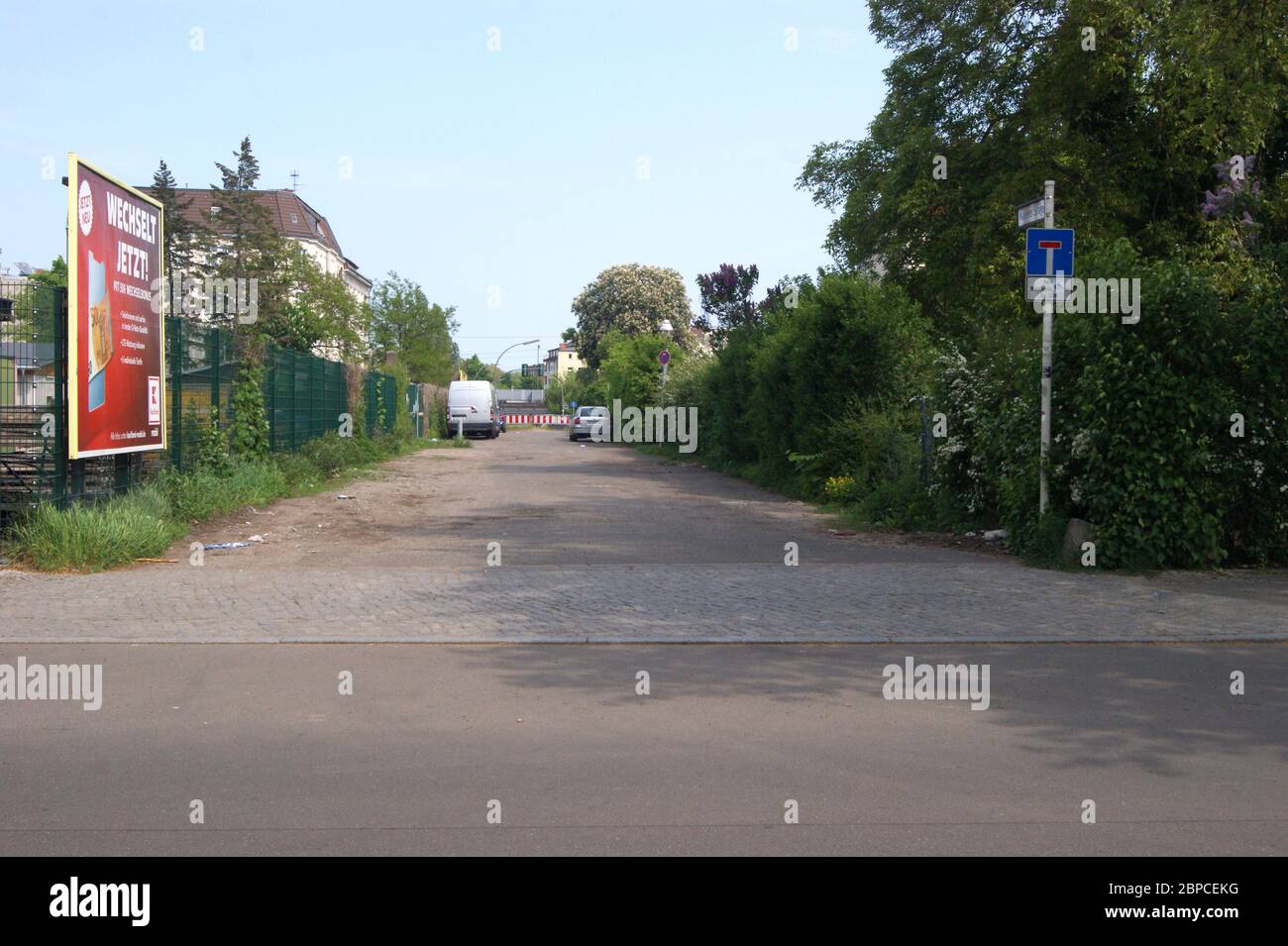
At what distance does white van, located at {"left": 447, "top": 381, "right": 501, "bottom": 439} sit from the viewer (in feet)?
171

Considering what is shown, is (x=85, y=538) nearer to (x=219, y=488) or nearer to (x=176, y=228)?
(x=219, y=488)

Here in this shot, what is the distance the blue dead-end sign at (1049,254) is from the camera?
12172 millimetres

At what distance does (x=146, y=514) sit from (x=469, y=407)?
39805mm

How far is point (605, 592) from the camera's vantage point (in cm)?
1046

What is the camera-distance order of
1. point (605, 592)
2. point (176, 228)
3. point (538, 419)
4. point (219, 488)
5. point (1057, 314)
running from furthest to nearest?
point (538, 419) → point (176, 228) → point (219, 488) → point (1057, 314) → point (605, 592)

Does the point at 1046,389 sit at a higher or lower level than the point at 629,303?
lower

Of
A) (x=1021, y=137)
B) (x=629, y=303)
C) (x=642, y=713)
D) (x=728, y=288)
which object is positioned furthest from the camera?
(x=629, y=303)

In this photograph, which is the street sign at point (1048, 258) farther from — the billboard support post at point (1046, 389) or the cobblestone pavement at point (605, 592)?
the cobblestone pavement at point (605, 592)

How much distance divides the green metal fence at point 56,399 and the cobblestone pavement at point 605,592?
1.16m

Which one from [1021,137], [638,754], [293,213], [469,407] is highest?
[293,213]

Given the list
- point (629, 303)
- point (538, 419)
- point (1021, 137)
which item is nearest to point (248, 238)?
point (629, 303)

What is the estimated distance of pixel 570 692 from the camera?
707 cm

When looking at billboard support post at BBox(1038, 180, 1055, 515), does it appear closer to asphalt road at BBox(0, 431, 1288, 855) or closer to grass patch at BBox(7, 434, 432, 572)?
asphalt road at BBox(0, 431, 1288, 855)

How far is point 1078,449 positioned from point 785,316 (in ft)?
44.9
